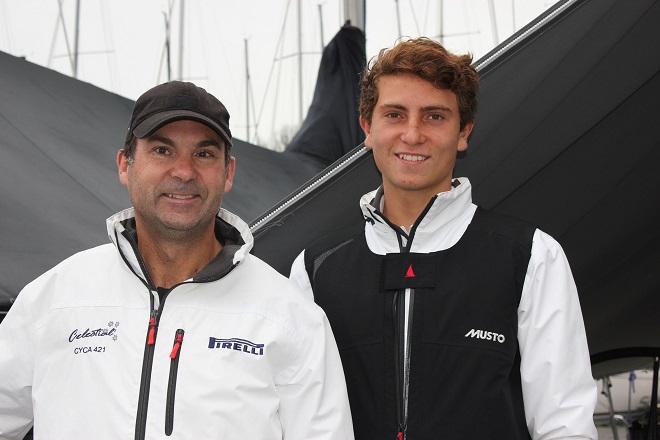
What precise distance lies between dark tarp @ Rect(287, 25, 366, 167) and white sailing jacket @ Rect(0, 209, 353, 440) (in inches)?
97.3

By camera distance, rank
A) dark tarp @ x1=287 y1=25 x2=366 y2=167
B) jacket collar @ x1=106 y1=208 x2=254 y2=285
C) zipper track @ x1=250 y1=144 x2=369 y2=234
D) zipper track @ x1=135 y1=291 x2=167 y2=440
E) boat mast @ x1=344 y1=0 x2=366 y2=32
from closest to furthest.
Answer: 1. zipper track @ x1=135 y1=291 x2=167 y2=440
2. jacket collar @ x1=106 y1=208 x2=254 y2=285
3. zipper track @ x1=250 y1=144 x2=369 y2=234
4. dark tarp @ x1=287 y1=25 x2=366 y2=167
5. boat mast @ x1=344 y1=0 x2=366 y2=32

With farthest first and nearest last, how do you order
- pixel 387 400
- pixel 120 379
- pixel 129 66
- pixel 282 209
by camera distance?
pixel 129 66 → pixel 282 209 → pixel 387 400 → pixel 120 379

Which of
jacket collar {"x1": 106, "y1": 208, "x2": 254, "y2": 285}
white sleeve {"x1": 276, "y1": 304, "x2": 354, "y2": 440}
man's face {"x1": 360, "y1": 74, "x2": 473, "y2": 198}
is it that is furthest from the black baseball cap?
white sleeve {"x1": 276, "y1": 304, "x2": 354, "y2": 440}

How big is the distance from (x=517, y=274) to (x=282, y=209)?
0.81 m

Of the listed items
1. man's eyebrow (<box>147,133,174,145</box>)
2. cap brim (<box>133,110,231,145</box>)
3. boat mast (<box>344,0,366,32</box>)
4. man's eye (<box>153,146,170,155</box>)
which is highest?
boat mast (<box>344,0,366,32</box>)

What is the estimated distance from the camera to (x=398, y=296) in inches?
65.0

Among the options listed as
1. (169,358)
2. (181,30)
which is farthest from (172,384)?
(181,30)

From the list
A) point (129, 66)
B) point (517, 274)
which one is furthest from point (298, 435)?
point (129, 66)

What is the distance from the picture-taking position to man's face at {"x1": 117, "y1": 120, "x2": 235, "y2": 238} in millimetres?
1541

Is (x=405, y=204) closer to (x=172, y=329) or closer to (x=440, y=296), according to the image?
(x=440, y=296)

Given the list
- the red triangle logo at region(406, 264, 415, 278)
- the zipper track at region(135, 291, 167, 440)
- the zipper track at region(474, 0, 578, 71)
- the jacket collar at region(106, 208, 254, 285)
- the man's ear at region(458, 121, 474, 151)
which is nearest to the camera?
the zipper track at region(135, 291, 167, 440)

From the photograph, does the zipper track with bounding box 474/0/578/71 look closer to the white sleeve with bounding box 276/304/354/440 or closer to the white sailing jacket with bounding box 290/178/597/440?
the white sailing jacket with bounding box 290/178/597/440

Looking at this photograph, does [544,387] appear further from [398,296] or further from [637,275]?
[637,275]

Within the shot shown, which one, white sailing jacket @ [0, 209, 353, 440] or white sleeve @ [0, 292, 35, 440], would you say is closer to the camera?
white sailing jacket @ [0, 209, 353, 440]
